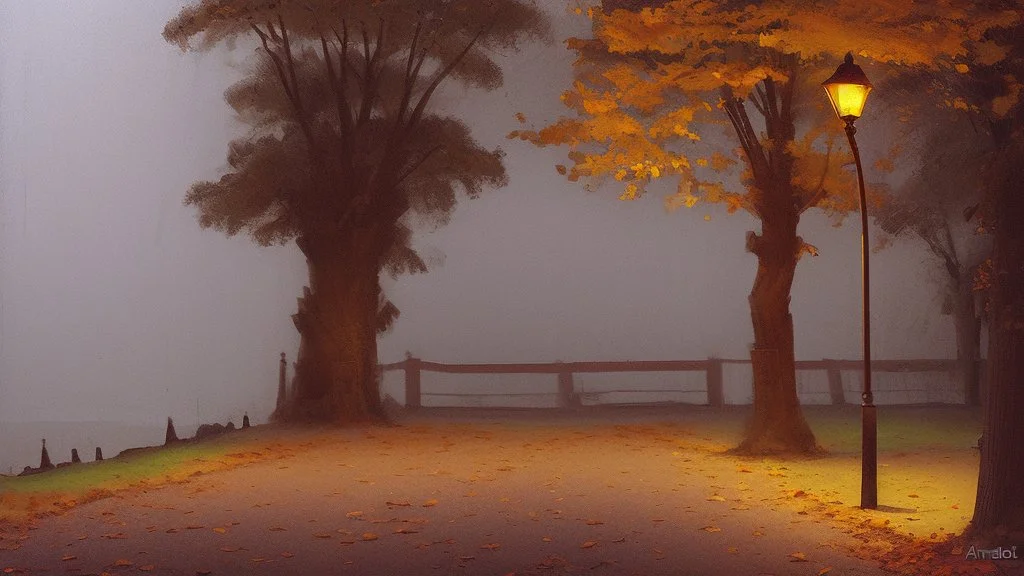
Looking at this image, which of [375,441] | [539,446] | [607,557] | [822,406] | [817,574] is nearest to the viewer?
[817,574]

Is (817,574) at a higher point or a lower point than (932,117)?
lower

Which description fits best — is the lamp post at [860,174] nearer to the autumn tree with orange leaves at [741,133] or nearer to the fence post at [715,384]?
the autumn tree with orange leaves at [741,133]

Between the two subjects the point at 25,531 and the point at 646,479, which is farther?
the point at 646,479

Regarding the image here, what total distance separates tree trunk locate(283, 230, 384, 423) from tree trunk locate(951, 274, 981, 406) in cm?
1364

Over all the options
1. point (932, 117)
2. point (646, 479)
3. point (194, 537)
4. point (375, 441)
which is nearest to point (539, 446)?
point (375, 441)

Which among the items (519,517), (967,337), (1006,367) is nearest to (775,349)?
(519,517)

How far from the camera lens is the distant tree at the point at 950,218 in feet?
70.0

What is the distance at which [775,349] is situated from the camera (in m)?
15.3

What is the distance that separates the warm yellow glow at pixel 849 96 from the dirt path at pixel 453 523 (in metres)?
3.98

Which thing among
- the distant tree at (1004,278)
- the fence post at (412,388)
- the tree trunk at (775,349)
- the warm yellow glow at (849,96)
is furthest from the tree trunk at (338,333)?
the distant tree at (1004,278)

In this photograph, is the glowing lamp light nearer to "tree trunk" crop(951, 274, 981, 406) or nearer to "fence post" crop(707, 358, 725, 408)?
"fence post" crop(707, 358, 725, 408)

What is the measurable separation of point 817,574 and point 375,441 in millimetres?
10838

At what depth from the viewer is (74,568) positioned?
7.89 m

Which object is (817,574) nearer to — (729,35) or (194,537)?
(194,537)
